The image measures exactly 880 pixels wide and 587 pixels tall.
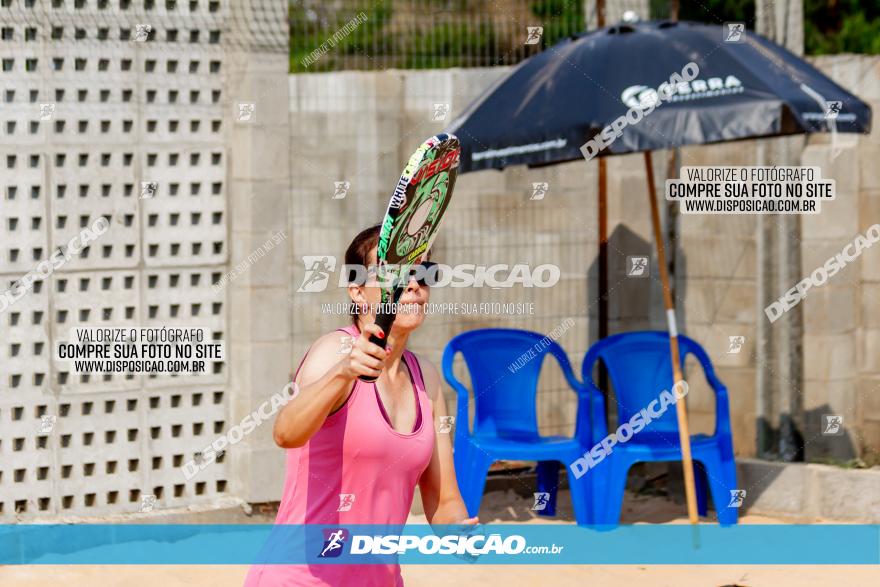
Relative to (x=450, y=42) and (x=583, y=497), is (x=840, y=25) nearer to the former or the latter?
(x=450, y=42)

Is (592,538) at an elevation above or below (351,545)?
below

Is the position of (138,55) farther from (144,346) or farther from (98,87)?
(144,346)

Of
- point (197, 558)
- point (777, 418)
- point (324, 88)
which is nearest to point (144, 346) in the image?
point (197, 558)

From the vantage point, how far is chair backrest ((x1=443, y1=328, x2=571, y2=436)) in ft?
27.8

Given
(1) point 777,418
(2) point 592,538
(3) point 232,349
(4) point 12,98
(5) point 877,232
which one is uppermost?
(4) point 12,98

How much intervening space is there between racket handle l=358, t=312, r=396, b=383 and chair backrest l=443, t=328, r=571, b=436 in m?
4.79

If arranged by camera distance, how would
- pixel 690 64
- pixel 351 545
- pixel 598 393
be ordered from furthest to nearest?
pixel 598 393, pixel 690 64, pixel 351 545

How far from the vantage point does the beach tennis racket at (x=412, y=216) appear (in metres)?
3.60

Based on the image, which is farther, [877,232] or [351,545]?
[877,232]

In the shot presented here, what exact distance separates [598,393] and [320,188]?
7.52ft

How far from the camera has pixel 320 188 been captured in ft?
29.5

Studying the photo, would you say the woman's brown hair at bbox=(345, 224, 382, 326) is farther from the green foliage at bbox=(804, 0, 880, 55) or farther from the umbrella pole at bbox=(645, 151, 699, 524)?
the green foliage at bbox=(804, 0, 880, 55)

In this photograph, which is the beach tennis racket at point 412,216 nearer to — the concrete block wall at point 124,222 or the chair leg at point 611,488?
the concrete block wall at point 124,222

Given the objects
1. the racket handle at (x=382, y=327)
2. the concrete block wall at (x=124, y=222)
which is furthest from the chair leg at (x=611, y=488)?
the racket handle at (x=382, y=327)
